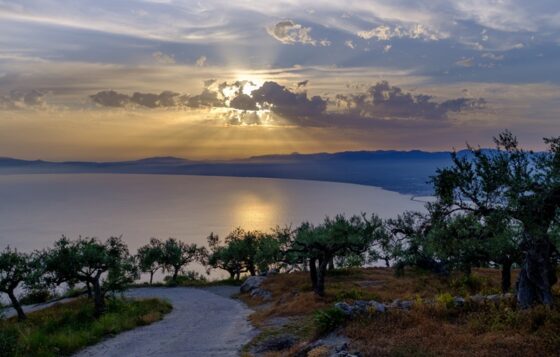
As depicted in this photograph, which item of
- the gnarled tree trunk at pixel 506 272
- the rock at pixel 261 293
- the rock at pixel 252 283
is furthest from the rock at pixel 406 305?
the rock at pixel 252 283

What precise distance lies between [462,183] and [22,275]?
53313 mm

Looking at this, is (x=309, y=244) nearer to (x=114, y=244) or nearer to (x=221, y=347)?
(x=221, y=347)

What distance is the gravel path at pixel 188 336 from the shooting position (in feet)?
98.9

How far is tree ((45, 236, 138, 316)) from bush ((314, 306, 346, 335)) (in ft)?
96.2

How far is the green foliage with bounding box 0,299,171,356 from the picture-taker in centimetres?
2939

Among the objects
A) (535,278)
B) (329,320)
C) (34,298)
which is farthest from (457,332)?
(34,298)

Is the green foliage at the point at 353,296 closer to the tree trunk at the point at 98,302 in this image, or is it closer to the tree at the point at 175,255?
the tree trunk at the point at 98,302

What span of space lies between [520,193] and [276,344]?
1752 cm

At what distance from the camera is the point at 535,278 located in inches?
953

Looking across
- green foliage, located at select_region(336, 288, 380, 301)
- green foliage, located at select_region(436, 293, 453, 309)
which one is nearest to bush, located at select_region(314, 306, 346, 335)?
green foliage, located at select_region(436, 293, 453, 309)

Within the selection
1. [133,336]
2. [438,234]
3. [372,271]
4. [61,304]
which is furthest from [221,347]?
[372,271]

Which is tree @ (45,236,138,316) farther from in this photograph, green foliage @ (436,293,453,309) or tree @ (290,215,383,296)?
green foliage @ (436,293,453,309)

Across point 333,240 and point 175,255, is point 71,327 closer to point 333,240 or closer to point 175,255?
point 333,240

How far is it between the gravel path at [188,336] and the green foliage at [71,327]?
1.16 m
